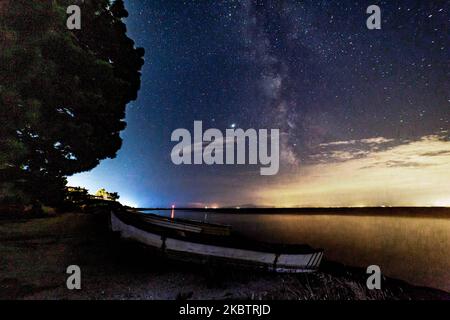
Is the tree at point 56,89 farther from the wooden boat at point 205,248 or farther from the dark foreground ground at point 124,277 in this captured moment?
the wooden boat at point 205,248

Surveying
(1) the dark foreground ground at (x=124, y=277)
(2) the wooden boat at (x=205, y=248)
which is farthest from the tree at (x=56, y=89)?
(2) the wooden boat at (x=205, y=248)

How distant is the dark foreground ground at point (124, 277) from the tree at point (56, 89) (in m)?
3.13

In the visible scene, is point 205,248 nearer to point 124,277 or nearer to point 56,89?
point 124,277

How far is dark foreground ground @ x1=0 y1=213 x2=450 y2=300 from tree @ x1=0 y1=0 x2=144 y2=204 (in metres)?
3.13

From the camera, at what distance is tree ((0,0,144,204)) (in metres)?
8.72

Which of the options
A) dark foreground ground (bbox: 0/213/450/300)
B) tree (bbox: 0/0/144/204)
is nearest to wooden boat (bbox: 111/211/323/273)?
dark foreground ground (bbox: 0/213/450/300)

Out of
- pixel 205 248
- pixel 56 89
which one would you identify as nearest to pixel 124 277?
pixel 205 248

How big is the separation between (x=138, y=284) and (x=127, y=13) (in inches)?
815

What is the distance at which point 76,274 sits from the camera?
288 inches

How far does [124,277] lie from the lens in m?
8.27

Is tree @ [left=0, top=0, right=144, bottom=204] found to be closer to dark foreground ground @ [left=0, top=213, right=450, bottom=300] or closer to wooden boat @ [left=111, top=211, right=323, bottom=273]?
dark foreground ground @ [left=0, top=213, right=450, bottom=300]

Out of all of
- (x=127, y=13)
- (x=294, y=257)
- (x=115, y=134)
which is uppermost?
(x=127, y=13)

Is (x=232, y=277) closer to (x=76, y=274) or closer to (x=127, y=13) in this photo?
(x=76, y=274)

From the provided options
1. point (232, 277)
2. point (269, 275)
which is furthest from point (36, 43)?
point (269, 275)
